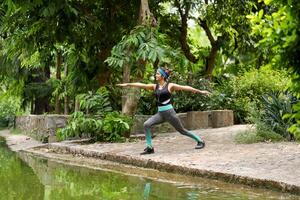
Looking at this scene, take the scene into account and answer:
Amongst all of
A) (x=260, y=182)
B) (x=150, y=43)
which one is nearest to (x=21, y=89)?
(x=150, y=43)

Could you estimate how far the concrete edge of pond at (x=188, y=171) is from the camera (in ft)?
24.8

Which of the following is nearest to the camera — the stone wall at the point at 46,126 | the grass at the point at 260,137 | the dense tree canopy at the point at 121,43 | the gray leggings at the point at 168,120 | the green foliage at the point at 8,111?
the gray leggings at the point at 168,120

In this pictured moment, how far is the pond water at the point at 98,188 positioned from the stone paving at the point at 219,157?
→ 0.35m

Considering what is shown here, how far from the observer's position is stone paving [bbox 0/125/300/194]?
26.7 feet

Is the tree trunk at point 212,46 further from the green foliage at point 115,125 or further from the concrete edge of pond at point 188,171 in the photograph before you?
the concrete edge of pond at point 188,171

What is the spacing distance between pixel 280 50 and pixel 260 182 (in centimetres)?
382

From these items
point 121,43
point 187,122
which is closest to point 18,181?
point 121,43

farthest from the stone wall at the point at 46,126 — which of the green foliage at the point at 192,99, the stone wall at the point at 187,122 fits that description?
the green foliage at the point at 192,99

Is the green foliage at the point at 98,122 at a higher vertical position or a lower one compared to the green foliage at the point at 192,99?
lower

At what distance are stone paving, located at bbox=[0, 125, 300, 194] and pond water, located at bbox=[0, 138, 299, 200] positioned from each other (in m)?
→ 0.35

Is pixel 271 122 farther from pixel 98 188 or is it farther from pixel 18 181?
pixel 18 181

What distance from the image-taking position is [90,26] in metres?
15.8

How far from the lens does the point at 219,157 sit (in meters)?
10.1

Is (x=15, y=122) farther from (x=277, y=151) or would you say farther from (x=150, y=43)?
(x=277, y=151)
